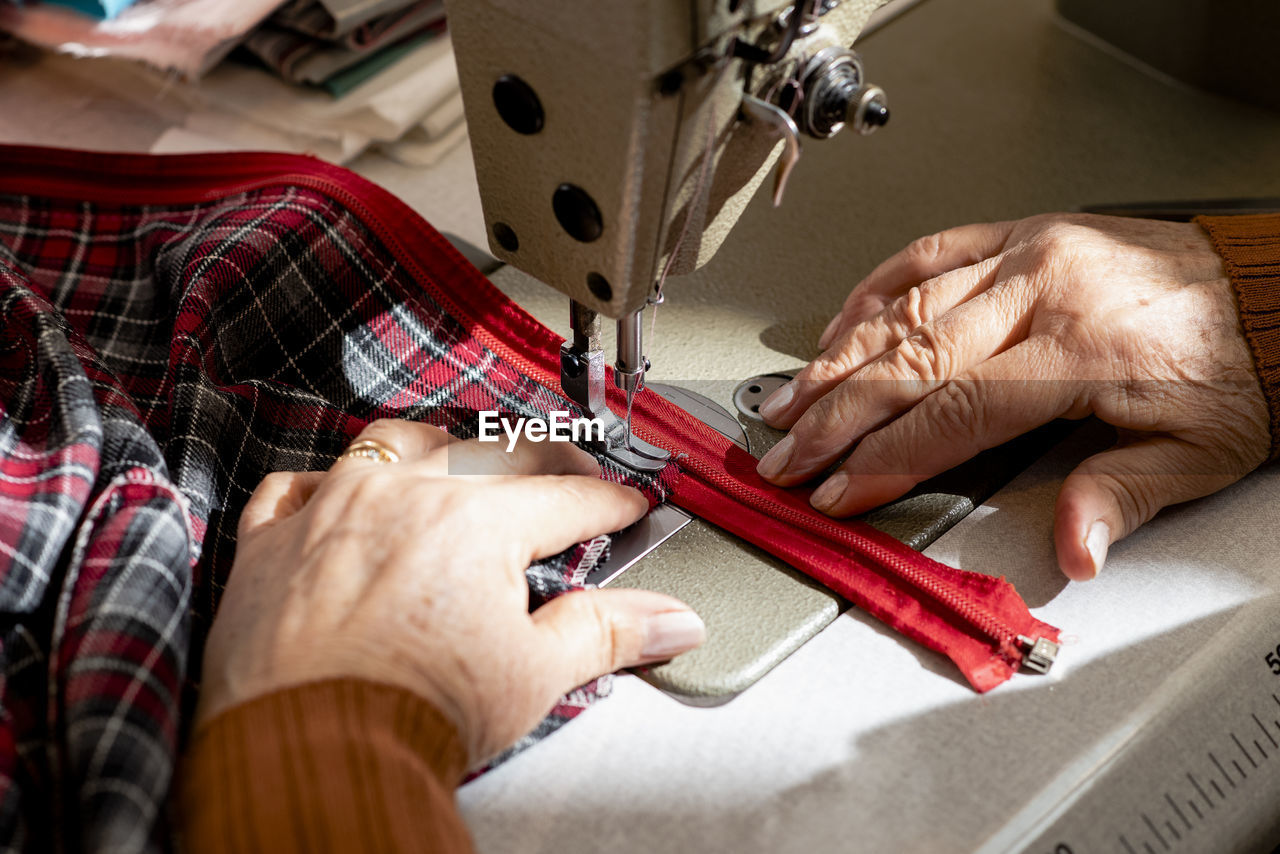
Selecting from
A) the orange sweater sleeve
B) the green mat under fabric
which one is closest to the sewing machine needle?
the orange sweater sleeve

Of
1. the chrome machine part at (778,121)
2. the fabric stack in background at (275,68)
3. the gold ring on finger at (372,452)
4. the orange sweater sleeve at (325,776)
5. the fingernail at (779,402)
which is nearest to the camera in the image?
the orange sweater sleeve at (325,776)

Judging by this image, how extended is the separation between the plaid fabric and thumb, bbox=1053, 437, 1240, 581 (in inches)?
13.3

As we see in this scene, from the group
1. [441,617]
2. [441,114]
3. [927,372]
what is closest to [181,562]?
[441,617]

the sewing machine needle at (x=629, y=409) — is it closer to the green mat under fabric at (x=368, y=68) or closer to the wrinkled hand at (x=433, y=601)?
the wrinkled hand at (x=433, y=601)

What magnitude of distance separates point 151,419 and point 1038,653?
30.5 inches

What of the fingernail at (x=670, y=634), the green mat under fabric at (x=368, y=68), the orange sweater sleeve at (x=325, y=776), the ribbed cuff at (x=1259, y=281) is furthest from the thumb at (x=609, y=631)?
the green mat under fabric at (x=368, y=68)

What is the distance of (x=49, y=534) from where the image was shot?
733 millimetres

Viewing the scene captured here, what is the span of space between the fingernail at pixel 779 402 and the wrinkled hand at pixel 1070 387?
1cm

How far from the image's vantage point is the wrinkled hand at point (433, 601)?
671 mm

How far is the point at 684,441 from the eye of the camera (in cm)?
95

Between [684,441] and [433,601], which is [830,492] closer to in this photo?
[684,441]

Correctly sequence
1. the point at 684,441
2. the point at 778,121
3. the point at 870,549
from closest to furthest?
1. the point at 778,121
2. the point at 870,549
3. the point at 684,441

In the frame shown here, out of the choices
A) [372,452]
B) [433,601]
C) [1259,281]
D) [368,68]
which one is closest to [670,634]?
[433,601]

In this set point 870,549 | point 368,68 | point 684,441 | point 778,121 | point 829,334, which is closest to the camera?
point 778,121
